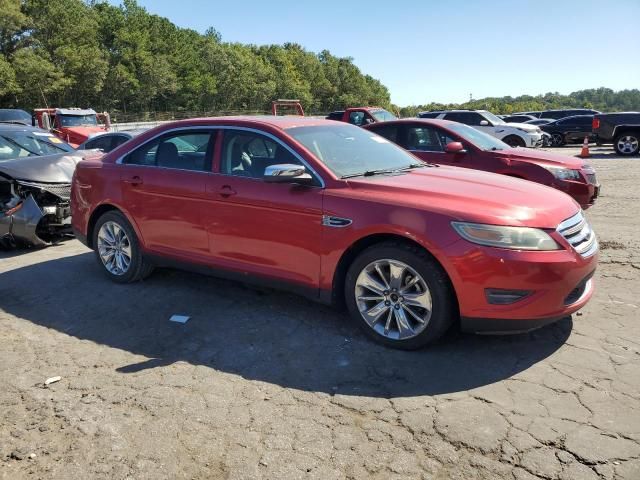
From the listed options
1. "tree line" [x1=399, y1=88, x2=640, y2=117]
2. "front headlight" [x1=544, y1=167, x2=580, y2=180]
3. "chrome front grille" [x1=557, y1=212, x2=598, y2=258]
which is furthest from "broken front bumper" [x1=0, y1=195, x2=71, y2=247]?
"tree line" [x1=399, y1=88, x2=640, y2=117]

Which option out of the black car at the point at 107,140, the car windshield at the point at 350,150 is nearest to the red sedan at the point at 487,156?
the car windshield at the point at 350,150

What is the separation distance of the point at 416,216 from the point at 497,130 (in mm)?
15561

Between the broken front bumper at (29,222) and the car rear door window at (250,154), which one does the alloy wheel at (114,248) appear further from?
the broken front bumper at (29,222)

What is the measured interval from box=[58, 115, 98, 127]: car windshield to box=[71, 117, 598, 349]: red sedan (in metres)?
15.5

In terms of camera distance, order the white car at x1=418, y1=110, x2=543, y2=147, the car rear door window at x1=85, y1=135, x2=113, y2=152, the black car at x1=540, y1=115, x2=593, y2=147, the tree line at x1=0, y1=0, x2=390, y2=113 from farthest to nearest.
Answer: the tree line at x1=0, y1=0, x2=390, y2=113 → the black car at x1=540, y1=115, x2=593, y2=147 → the white car at x1=418, y1=110, x2=543, y2=147 → the car rear door window at x1=85, y1=135, x2=113, y2=152

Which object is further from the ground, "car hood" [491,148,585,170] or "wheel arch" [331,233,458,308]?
"car hood" [491,148,585,170]

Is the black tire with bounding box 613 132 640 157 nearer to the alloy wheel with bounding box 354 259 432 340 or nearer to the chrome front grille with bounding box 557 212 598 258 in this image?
the chrome front grille with bounding box 557 212 598 258

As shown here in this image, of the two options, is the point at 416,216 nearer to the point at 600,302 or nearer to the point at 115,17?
the point at 600,302

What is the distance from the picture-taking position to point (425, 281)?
3.54 m

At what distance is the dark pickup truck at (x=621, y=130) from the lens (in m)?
17.3

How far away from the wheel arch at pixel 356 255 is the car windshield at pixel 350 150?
599mm

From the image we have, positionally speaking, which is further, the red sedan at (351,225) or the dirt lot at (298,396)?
the red sedan at (351,225)

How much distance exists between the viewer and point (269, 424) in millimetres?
2955

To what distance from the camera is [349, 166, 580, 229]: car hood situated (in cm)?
348
